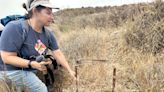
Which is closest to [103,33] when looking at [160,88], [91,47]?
[91,47]

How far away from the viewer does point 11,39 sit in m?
5.48

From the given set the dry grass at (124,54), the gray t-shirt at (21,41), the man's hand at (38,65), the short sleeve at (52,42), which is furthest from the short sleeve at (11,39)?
the dry grass at (124,54)

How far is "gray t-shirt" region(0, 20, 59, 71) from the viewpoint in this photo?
18.0ft

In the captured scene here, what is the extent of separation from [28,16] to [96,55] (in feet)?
16.4

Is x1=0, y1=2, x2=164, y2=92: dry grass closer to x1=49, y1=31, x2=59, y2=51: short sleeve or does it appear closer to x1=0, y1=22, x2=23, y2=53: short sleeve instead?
x1=49, y1=31, x2=59, y2=51: short sleeve

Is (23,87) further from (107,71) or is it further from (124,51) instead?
(124,51)

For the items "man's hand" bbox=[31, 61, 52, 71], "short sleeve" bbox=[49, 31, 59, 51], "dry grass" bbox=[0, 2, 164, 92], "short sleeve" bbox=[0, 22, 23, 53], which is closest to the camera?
"man's hand" bbox=[31, 61, 52, 71]

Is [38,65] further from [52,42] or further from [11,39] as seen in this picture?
[52,42]

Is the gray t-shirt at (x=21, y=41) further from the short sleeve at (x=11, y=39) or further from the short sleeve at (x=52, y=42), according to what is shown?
the short sleeve at (x=52, y=42)

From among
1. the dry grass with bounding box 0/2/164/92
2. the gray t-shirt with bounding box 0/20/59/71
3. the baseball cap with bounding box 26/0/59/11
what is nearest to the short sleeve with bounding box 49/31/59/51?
the gray t-shirt with bounding box 0/20/59/71

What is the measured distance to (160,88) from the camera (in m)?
6.66

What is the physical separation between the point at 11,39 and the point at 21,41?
4.3 inches

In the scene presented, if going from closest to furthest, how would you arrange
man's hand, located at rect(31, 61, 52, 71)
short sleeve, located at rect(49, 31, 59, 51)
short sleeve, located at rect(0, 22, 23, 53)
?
man's hand, located at rect(31, 61, 52, 71) < short sleeve, located at rect(0, 22, 23, 53) < short sleeve, located at rect(49, 31, 59, 51)

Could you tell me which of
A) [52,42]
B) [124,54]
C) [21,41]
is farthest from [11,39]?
[124,54]
